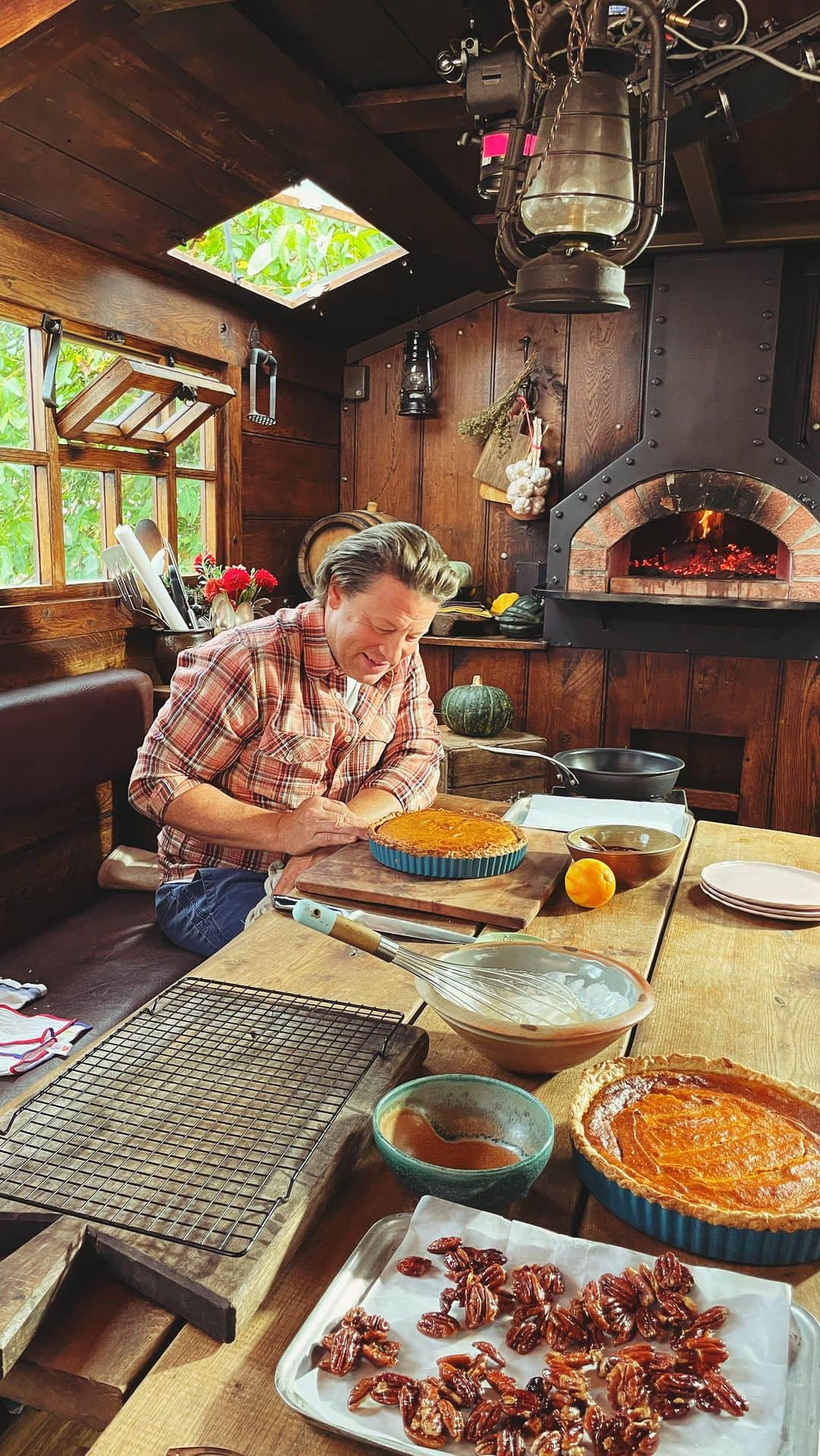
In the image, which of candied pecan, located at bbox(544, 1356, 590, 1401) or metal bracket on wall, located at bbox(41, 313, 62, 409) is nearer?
candied pecan, located at bbox(544, 1356, 590, 1401)

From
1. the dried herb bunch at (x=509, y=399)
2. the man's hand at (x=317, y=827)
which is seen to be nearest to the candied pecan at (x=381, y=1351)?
the man's hand at (x=317, y=827)

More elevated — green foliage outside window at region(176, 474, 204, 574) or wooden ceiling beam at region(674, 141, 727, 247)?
wooden ceiling beam at region(674, 141, 727, 247)

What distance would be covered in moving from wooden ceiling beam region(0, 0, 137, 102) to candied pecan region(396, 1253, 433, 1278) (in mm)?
2196

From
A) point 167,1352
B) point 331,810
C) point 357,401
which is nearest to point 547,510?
point 357,401

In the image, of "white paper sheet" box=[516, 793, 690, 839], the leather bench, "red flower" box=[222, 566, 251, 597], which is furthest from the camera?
"red flower" box=[222, 566, 251, 597]

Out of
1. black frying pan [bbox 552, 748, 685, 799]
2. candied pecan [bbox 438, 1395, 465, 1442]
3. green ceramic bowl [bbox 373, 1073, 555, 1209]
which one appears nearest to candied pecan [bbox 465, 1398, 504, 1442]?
candied pecan [bbox 438, 1395, 465, 1442]

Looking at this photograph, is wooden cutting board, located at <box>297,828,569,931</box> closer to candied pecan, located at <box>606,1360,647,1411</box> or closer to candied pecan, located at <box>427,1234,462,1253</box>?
candied pecan, located at <box>427,1234,462,1253</box>

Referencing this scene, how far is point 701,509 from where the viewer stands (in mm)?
4234

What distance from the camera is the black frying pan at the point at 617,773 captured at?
7.11 feet

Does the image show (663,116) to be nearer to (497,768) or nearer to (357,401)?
(497,768)

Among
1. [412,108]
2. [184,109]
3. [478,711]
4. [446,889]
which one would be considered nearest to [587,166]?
[446,889]

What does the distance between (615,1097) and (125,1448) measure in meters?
0.53

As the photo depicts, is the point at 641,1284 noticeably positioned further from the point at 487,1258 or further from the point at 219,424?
the point at 219,424

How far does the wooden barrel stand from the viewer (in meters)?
4.46
